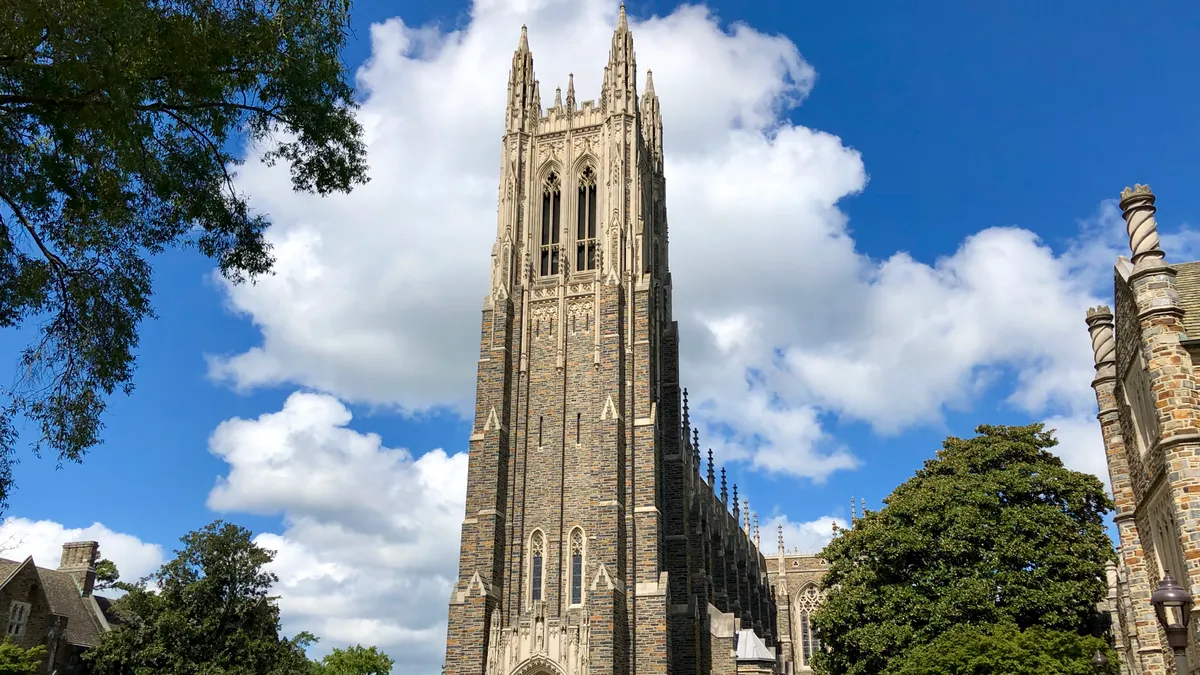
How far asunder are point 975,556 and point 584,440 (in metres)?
13.1

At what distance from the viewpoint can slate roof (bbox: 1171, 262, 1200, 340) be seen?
15.6m

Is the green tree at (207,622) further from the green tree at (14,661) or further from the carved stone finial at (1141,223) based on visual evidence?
the carved stone finial at (1141,223)

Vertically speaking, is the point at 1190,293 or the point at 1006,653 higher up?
the point at 1190,293

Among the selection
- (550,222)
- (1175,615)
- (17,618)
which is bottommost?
(1175,615)

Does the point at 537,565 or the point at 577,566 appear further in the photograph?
the point at 537,565

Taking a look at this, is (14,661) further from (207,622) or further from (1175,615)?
(1175,615)

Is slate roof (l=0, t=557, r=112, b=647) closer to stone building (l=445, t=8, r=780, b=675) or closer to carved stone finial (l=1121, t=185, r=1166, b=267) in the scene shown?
stone building (l=445, t=8, r=780, b=675)

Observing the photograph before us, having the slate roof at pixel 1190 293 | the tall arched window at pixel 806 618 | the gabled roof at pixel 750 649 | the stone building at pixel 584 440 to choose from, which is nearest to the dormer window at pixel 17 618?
the stone building at pixel 584 440

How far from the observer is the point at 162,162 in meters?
11.8

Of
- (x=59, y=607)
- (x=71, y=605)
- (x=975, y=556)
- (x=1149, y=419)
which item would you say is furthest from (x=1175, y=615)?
(x=71, y=605)

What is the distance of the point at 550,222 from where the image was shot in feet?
125

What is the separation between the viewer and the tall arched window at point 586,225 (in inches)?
1460

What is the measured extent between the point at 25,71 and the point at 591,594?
2368 cm

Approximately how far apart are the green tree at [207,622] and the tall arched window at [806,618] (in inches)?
1307
